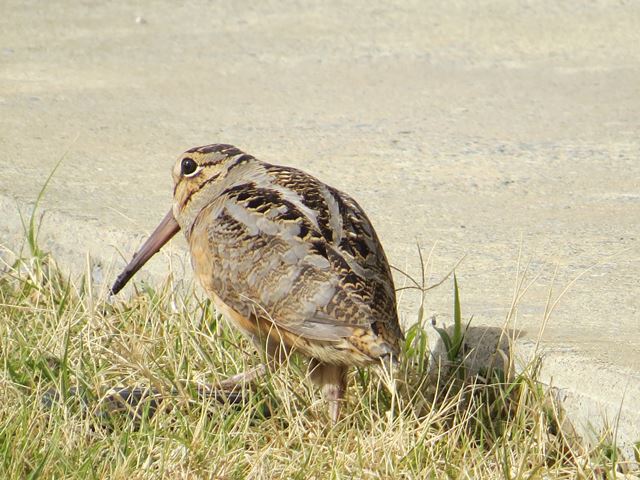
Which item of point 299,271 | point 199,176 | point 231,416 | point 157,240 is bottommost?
point 231,416

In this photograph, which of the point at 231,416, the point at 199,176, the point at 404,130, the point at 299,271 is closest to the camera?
the point at 299,271

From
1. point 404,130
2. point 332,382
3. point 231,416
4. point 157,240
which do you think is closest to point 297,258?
A: point 332,382

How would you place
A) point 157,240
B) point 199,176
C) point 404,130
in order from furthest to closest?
point 404,130, point 157,240, point 199,176

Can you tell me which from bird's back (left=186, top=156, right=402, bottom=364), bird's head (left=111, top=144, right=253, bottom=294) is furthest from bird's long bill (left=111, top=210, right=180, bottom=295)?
bird's back (left=186, top=156, right=402, bottom=364)

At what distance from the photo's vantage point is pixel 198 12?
32.7 ft

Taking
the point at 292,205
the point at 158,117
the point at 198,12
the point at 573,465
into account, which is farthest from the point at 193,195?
the point at 198,12

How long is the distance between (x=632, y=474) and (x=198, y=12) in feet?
21.5

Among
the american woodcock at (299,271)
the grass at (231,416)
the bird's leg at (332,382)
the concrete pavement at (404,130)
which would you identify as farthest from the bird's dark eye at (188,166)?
the bird's leg at (332,382)

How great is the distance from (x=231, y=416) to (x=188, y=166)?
107cm

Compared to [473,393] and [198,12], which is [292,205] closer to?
[473,393]

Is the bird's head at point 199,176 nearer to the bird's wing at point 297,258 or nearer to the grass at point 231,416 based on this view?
the bird's wing at point 297,258

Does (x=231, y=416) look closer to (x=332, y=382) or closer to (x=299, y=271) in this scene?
(x=332, y=382)

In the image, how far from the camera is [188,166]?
503 centimetres

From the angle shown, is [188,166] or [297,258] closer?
[297,258]
